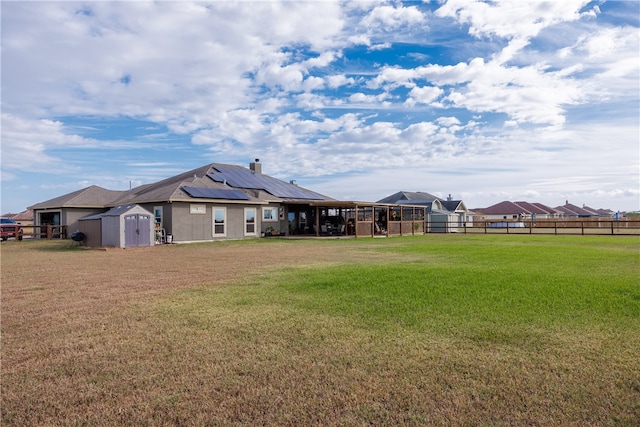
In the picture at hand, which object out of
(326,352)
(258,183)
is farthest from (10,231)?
(326,352)

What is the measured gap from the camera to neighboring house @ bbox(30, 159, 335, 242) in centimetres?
2277

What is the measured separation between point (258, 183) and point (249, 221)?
4.96 m

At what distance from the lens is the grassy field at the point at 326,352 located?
10.8 ft

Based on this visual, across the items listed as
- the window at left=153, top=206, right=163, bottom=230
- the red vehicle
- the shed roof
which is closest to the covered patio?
the window at left=153, top=206, right=163, bottom=230

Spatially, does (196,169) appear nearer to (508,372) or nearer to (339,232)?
(339,232)

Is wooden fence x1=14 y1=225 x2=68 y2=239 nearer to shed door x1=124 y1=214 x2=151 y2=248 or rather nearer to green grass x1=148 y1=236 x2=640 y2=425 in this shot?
shed door x1=124 y1=214 x2=151 y2=248

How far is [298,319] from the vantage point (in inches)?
230

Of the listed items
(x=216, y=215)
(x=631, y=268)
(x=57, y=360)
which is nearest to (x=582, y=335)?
(x=57, y=360)

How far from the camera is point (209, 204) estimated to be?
23891mm

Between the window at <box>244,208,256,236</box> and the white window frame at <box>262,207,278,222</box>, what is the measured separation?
3.87 ft

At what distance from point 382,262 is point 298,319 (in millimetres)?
7058

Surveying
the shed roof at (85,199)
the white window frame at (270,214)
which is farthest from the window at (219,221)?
the shed roof at (85,199)

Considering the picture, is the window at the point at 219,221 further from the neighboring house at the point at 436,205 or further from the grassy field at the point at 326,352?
the neighboring house at the point at 436,205

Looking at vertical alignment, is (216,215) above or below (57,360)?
above
